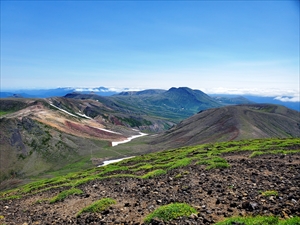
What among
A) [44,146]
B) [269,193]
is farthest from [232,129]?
[269,193]

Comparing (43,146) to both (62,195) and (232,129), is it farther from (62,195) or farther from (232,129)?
(62,195)

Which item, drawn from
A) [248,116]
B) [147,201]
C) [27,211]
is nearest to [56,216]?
[27,211]

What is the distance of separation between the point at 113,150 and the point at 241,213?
130304 millimetres

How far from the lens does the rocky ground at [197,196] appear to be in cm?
1180

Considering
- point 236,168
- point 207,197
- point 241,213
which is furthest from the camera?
point 236,168

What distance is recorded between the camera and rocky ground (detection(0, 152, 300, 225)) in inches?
464

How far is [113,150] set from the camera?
451 feet

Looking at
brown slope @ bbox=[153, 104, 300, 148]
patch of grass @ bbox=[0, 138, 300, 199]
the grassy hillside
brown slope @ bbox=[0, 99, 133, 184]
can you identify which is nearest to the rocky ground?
the grassy hillside

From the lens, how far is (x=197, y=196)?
583 inches

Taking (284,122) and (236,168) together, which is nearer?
(236,168)

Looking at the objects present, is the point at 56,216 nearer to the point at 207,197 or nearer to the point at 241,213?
the point at 207,197

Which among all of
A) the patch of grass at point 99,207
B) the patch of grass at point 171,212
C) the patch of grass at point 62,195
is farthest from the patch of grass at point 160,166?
the patch of grass at point 171,212

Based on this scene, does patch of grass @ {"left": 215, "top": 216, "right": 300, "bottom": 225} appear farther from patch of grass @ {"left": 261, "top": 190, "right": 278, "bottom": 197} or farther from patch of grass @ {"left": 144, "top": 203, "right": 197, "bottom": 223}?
patch of grass @ {"left": 261, "top": 190, "right": 278, "bottom": 197}

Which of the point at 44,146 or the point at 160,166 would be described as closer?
the point at 160,166
